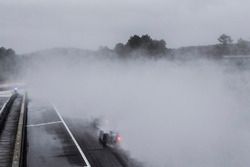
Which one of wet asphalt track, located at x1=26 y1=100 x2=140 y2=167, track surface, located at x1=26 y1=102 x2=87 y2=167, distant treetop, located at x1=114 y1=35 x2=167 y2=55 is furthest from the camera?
distant treetop, located at x1=114 y1=35 x2=167 y2=55

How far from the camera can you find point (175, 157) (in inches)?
666

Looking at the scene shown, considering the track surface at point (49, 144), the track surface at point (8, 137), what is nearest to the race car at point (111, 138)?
the track surface at point (49, 144)

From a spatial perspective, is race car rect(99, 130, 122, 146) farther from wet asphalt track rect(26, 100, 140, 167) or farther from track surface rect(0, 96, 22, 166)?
track surface rect(0, 96, 22, 166)

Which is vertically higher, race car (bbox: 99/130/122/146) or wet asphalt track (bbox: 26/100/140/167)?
race car (bbox: 99/130/122/146)

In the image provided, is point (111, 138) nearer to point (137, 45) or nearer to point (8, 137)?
point (8, 137)

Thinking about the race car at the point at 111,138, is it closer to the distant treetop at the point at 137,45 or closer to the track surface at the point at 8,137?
the track surface at the point at 8,137

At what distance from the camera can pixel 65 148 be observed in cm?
1934

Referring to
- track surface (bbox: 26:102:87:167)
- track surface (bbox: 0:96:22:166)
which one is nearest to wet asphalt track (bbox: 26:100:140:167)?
track surface (bbox: 26:102:87:167)

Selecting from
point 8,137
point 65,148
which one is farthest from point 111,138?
point 8,137

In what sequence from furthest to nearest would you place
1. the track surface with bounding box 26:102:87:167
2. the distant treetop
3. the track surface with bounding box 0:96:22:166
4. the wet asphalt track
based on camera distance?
1. the distant treetop
2. the track surface with bounding box 0:96:22:166
3. the track surface with bounding box 26:102:87:167
4. the wet asphalt track

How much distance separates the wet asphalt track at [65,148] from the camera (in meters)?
16.7

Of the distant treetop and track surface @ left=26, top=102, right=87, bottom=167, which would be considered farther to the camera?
the distant treetop

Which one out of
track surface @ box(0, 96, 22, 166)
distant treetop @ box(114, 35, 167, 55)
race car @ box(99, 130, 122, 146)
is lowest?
track surface @ box(0, 96, 22, 166)

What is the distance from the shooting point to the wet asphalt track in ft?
54.8
